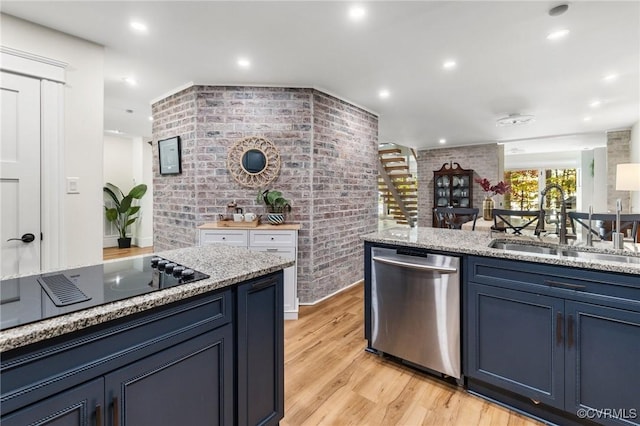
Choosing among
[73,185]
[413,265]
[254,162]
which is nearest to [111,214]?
[73,185]

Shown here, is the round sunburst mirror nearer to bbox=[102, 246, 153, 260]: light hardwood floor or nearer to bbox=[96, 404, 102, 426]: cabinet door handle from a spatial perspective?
bbox=[96, 404, 102, 426]: cabinet door handle

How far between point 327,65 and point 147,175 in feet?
18.4

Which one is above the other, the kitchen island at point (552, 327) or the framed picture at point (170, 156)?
the framed picture at point (170, 156)

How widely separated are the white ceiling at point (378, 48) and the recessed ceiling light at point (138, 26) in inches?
1.5

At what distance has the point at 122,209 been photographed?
6.40 metres

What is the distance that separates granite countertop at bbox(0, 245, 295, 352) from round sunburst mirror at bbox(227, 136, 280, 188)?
1675 millimetres

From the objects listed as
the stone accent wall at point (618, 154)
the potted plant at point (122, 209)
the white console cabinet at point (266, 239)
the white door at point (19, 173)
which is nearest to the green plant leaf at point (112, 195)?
the potted plant at point (122, 209)

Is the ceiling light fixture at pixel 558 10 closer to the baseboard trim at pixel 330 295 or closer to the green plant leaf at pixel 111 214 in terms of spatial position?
the baseboard trim at pixel 330 295

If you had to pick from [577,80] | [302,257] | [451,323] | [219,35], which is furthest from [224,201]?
[577,80]

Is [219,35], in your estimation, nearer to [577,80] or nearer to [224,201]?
[224,201]

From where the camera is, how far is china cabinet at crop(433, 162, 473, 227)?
746 centimetres

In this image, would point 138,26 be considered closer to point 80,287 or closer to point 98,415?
point 80,287

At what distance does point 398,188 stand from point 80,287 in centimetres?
854

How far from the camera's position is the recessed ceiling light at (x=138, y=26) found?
227 cm
